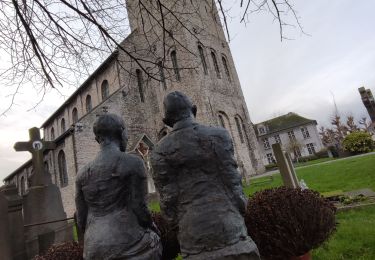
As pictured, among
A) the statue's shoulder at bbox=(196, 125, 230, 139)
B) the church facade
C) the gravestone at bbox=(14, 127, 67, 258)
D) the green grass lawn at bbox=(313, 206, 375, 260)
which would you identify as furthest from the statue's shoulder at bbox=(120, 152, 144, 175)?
the church facade

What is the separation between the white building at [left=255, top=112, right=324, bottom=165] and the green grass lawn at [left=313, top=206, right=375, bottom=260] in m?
38.7

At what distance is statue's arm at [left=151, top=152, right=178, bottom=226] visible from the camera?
2559 mm

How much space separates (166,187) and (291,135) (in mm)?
47604

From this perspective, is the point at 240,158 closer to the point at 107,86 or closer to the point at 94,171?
the point at 107,86

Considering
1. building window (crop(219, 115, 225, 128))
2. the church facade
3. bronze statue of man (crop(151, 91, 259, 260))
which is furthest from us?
building window (crop(219, 115, 225, 128))

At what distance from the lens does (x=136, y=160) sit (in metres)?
2.79

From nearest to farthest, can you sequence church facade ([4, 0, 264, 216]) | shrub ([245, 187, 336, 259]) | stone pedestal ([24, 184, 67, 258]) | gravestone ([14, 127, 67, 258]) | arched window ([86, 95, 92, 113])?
shrub ([245, 187, 336, 259])
stone pedestal ([24, 184, 67, 258])
gravestone ([14, 127, 67, 258])
church facade ([4, 0, 264, 216])
arched window ([86, 95, 92, 113])

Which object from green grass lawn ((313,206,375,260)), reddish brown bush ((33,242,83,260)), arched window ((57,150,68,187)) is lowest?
green grass lawn ((313,206,375,260))

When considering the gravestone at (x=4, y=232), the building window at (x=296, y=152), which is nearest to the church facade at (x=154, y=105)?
the gravestone at (x=4, y=232)

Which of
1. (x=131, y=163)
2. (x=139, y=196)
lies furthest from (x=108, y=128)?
(x=139, y=196)

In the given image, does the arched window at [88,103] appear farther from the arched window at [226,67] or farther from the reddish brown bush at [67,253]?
the reddish brown bush at [67,253]

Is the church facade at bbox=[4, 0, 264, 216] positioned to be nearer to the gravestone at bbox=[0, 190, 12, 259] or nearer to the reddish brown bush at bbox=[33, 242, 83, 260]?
the gravestone at bbox=[0, 190, 12, 259]

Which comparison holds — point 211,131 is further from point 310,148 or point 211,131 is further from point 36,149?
point 310,148

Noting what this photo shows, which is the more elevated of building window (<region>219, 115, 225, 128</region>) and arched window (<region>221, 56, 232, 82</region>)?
arched window (<region>221, 56, 232, 82</region>)
